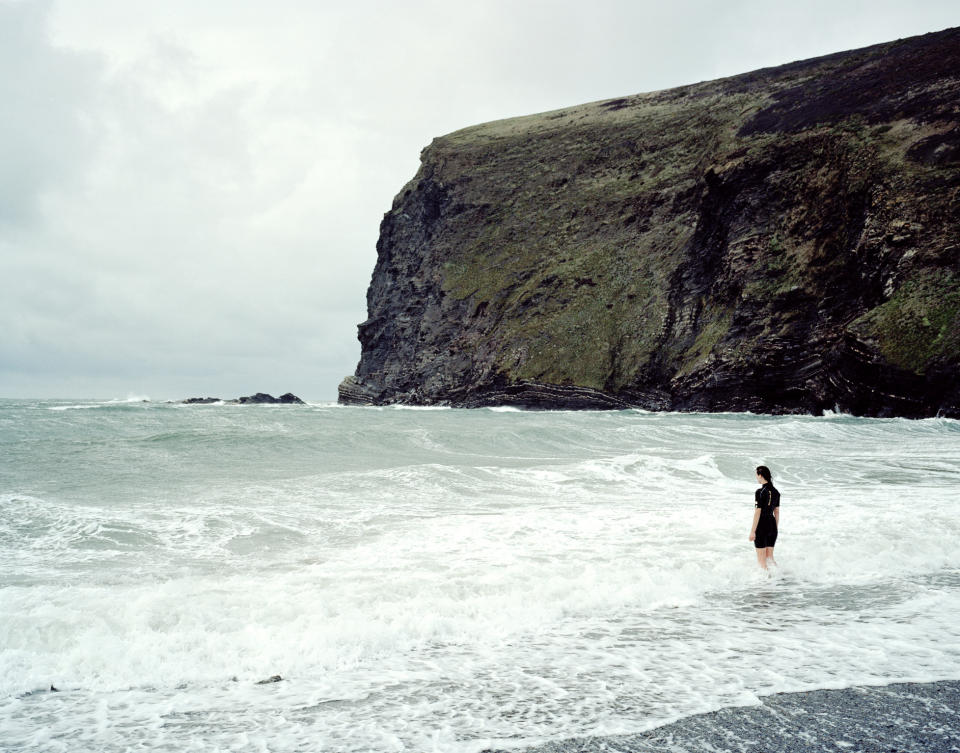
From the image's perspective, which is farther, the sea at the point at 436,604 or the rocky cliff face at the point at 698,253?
the rocky cliff face at the point at 698,253

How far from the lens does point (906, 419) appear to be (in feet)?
109

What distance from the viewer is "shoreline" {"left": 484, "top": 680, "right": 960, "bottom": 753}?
3.81m

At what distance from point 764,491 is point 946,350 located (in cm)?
3120

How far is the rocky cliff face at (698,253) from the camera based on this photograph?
3706 cm

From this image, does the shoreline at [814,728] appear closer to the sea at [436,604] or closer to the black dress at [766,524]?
the sea at [436,604]

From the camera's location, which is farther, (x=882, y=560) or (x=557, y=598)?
(x=882, y=560)

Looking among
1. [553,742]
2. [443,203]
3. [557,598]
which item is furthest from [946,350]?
[443,203]

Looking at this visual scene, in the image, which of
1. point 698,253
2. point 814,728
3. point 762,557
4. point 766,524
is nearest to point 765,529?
point 766,524

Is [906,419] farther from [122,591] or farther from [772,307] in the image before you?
[122,591]

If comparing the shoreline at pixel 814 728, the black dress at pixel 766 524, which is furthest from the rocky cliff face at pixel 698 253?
the shoreline at pixel 814 728

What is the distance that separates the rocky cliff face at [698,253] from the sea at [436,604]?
26042 millimetres

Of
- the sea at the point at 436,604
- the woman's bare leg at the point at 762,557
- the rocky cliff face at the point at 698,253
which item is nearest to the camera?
the sea at the point at 436,604

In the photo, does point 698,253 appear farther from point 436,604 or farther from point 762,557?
point 436,604

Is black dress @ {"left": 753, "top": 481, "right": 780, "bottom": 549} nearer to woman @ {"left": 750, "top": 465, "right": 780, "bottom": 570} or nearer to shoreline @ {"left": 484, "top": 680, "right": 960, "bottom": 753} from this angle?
woman @ {"left": 750, "top": 465, "right": 780, "bottom": 570}
